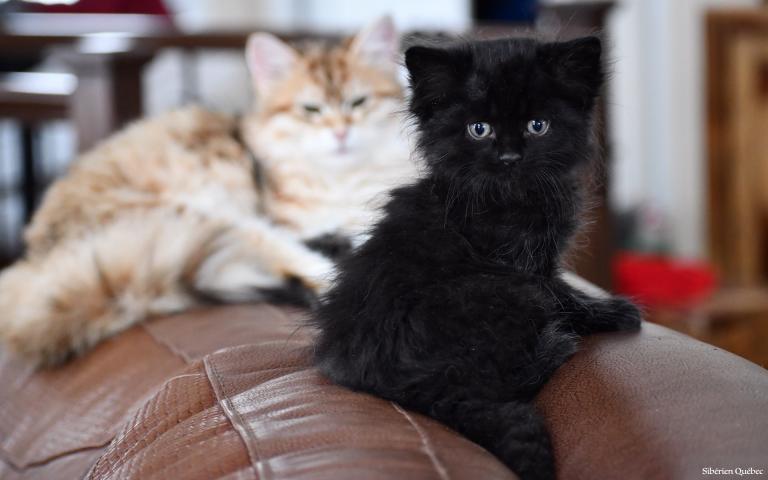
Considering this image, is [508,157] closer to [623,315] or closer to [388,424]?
[623,315]

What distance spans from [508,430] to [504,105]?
0.36 meters

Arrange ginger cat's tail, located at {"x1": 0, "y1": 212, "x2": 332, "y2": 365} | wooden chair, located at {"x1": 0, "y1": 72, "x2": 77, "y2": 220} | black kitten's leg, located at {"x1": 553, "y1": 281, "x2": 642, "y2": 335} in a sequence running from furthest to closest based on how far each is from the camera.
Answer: wooden chair, located at {"x1": 0, "y1": 72, "x2": 77, "y2": 220} → ginger cat's tail, located at {"x1": 0, "y1": 212, "x2": 332, "y2": 365} → black kitten's leg, located at {"x1": 553, "y1": 281, "x2": 642, "y2": 335}

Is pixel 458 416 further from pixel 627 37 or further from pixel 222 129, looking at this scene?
pixel 627 37

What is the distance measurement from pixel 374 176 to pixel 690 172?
214cm

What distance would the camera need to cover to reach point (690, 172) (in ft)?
12.1

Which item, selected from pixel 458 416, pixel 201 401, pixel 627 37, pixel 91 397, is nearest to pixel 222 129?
pixel 91 397

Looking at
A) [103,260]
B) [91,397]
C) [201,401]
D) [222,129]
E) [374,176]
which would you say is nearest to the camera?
[201,401]

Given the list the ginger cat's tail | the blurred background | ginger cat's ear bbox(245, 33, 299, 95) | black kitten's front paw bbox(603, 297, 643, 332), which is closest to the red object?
the blurred background

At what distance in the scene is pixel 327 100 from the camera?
204 centimetres

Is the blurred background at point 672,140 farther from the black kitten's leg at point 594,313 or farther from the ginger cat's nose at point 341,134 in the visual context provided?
the black kitten's leg at point 594,313

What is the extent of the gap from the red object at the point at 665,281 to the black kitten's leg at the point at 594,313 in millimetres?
2059

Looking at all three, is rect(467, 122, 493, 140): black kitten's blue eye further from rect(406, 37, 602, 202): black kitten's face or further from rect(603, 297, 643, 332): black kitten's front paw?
rect(603, 297, 643, 332): black kitten's front paw

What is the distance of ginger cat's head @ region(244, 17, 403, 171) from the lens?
2.01m

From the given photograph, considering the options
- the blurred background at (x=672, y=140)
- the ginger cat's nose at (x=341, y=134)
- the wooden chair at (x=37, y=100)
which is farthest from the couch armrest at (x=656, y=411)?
the blurred background at (x=672, y=140)
